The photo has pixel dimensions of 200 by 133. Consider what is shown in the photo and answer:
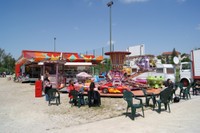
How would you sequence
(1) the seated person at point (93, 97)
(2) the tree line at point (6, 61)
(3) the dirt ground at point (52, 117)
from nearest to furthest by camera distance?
(3) the dirt ground at point (52, 117), (1) the seated person at point (93, 97), (2) the tree line at point (6, 61)

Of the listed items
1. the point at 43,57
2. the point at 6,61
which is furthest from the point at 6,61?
the point at 43,57

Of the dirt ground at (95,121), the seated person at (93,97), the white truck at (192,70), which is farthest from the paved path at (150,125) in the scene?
the white truck at (192,70)

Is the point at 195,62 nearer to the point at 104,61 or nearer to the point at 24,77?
the point at 104,61

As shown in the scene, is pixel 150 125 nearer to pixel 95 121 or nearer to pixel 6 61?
pixel 95 121

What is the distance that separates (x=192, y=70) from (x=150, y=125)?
12697mm

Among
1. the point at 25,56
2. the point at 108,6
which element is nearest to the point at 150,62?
the point at 108,6

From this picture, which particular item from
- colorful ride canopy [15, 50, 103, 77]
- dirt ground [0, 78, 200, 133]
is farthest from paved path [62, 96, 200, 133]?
colorful ride canopy [15, 50, 103, 77]

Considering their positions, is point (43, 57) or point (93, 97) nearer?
point (93, 97)

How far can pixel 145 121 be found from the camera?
21.1ft

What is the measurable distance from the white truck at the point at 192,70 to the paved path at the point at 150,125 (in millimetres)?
10337

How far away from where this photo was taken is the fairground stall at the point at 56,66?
15714 millimetres

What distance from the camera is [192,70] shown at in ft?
55.0

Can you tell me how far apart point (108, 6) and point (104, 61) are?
7.59m

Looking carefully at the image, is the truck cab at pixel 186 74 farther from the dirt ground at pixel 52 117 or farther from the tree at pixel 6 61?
the tree at pixel 6 61
